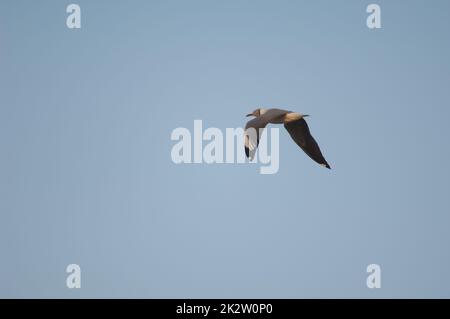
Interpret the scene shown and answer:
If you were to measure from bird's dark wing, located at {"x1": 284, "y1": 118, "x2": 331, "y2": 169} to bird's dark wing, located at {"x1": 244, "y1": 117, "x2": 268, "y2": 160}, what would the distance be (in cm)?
73

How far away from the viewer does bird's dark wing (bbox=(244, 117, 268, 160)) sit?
13.0 metres

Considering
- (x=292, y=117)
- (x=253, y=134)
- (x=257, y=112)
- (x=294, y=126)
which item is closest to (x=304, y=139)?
(x=294, y=126)

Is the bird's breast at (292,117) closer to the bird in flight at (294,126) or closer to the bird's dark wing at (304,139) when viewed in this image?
the bird in flight at (294,126)

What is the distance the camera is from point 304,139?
14.6 m

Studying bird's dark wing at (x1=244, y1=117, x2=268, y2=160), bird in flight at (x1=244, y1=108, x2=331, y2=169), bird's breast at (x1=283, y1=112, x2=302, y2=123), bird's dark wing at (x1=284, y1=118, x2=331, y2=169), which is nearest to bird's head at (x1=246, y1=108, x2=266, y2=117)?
bird in flight at (x1=244, y1=108, x2=331, y2=169)

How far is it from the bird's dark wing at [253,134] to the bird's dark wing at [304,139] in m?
0.73

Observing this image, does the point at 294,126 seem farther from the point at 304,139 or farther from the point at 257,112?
the point at 257,112

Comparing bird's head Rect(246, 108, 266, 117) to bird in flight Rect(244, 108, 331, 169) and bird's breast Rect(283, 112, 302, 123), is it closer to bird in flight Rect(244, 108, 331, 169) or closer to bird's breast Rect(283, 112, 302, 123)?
bird in flight Rect(244, 108, 331, 169)

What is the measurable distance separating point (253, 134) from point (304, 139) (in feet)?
5.33

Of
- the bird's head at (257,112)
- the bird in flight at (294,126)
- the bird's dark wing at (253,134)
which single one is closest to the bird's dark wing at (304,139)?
the bird in flight at (294,126)

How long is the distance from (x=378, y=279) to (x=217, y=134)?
5.09 m

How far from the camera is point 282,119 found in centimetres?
1427
